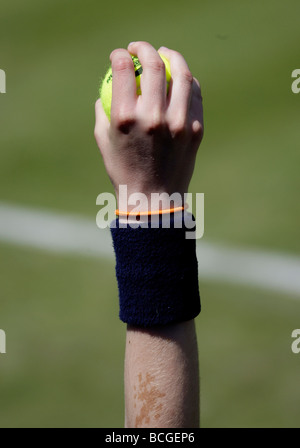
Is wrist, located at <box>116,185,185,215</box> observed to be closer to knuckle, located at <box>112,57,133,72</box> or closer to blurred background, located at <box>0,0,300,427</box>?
knuckle, located at <box>112,57,133,72</box>

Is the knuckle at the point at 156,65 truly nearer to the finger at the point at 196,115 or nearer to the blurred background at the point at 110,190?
the finger at the point at 196,115

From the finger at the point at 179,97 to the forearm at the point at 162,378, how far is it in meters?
0.48

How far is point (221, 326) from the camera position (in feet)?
15.5

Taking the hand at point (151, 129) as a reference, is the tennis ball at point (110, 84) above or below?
above

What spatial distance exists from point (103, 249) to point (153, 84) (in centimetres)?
417

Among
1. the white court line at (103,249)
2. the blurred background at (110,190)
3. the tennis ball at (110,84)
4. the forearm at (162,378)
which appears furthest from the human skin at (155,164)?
the white court line at (103,249)

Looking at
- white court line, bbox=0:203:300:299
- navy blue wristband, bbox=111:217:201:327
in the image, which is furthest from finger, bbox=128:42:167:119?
white court line, bbox=0:203:300:299

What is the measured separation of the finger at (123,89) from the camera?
61.6 inches

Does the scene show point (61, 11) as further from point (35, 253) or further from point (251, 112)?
point (35, 253)

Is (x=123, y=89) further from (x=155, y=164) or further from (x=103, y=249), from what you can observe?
(x=103, y=249)

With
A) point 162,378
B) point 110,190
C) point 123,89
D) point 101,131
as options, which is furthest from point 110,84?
point 110,190

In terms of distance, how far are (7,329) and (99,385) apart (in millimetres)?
858

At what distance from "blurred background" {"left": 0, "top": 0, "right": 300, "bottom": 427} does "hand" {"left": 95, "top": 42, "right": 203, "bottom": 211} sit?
2.62m

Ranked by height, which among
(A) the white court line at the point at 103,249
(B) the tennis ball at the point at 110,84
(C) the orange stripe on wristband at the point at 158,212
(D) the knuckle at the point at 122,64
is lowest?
(C) the orange stripe on wristband at the point at 158,212
